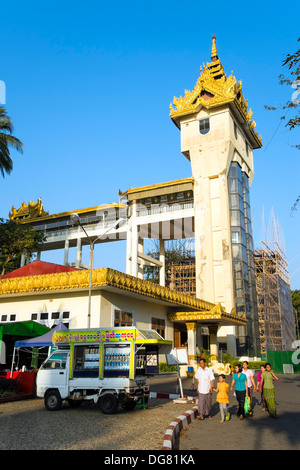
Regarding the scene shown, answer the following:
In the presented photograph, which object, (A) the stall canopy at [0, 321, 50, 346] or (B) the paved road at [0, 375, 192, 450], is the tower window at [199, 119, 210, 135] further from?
(B) the paved road at [0, 375, 192, 450]

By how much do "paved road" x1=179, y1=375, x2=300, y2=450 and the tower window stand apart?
3299 centimetres

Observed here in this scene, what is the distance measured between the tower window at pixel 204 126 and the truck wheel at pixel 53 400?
3391 centimetres

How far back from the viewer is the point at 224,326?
120ft

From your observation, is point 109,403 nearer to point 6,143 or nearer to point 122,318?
point 122,318

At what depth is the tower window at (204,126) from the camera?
1629 inches

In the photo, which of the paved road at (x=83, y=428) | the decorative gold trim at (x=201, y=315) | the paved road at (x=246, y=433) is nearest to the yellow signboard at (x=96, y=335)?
the paved road at (x=83, y=428)

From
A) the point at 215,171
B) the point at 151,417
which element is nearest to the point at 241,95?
the point at 215,171

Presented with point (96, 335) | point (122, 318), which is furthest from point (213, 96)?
point (96, 335)

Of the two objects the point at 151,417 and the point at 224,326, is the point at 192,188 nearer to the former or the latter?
Answer: the point at 224,326

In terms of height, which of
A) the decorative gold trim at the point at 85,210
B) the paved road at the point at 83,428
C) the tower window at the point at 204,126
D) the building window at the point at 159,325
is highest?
the tower window at the point at 204,126

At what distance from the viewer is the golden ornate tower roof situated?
40500 mm

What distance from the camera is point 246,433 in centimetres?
930

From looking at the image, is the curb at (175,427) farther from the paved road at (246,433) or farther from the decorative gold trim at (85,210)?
the decorative gold trim at (85,210)

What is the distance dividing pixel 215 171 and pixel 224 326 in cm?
1515
